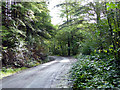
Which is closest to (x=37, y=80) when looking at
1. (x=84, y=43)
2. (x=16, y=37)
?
(x=16, y=37)

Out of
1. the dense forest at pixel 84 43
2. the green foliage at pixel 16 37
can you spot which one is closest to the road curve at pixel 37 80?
the dense forest at pixel 84 43

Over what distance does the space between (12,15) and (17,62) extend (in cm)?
467

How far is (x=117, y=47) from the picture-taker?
552cm

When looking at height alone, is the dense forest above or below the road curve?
above

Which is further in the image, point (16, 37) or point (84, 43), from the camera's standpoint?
point (84, 43)

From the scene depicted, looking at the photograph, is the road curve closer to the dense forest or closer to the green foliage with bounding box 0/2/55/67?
the dense forest

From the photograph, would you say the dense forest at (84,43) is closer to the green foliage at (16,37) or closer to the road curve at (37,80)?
the green foliage at (16,37)

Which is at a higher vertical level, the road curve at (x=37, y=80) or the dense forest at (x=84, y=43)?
the dense forest at (x=84, y=43)

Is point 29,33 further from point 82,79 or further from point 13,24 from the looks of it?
point 82,79

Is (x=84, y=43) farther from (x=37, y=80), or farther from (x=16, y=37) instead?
(x=37, y=80)

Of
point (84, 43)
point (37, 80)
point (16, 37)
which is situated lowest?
point (37, 80)

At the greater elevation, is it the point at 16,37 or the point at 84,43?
the point at 16,37

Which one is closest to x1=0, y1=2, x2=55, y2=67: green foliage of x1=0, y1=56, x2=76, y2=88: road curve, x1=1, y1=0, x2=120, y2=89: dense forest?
x1=1, y1=0, x2=120, y2=89: dense forest

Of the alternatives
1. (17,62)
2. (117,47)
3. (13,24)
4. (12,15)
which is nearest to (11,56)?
(17,62)
